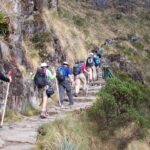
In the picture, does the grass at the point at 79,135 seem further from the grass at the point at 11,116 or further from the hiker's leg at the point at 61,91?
the hiker's leg at the point at 61,91

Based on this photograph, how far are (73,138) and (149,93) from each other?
284 inches

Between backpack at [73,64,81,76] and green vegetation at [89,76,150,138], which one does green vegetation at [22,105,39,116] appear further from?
backpack at [73,64,81,76]

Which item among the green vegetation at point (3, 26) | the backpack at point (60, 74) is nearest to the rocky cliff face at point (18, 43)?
the green vegetation at point (3, 26)

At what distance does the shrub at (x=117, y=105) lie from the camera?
44.9 ft

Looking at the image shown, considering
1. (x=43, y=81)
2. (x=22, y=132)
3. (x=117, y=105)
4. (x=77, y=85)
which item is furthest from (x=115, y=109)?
(x=77, y=85)

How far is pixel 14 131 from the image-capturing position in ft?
41.8

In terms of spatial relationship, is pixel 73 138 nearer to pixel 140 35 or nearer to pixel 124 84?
pixel 124 84

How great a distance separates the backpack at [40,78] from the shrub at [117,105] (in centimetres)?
174

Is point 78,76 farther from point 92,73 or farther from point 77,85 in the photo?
point 92,73

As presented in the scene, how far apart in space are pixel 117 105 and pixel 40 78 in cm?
254

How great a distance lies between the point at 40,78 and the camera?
1542 cm

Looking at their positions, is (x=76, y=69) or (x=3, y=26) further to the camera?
(x=76, y=69)

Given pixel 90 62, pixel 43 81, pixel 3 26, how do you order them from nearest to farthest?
pixel 43 81
pixel 3 26
pixel 90 62

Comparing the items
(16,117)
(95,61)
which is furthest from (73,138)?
(95,61)
